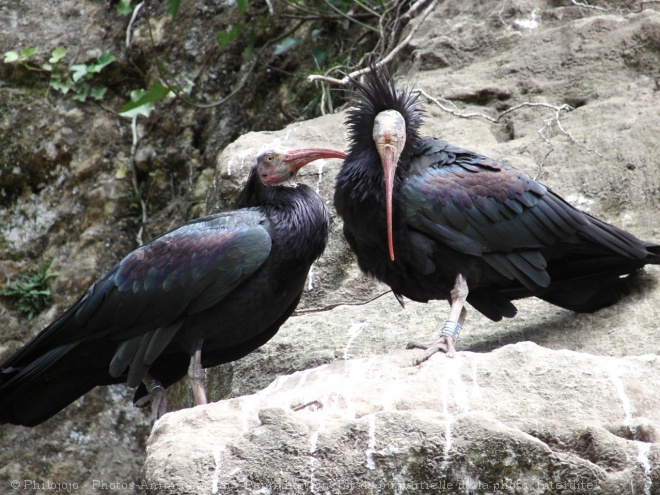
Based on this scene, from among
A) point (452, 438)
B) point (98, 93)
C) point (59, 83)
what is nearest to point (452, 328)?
point (452, 438)

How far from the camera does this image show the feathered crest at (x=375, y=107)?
17.8ft

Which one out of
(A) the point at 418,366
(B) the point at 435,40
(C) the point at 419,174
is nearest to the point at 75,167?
(B) the point at 435,40

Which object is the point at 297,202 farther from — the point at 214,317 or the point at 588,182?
the point at 588,182

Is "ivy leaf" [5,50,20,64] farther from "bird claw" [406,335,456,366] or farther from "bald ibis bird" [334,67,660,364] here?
"bird claw" [406,335,456,366]

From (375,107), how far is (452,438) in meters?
2.31

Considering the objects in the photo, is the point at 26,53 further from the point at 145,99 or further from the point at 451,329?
the point at 451,329

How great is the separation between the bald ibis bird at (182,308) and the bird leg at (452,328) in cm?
84

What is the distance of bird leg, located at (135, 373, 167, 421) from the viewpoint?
5.68 m

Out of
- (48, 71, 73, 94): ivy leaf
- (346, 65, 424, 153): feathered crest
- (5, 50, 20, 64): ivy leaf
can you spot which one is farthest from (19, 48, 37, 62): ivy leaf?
(346, 65, 424, 153): feathered crest

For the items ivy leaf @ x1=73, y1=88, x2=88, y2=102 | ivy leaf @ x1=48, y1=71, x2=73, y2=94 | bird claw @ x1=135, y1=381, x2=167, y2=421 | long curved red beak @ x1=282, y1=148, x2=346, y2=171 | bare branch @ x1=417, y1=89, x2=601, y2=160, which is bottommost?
bare branch @ x1=417, y1=89, x2=601, y2=160

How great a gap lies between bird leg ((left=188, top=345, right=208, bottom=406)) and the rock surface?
108 centimetres

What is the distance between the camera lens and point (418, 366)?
4523 mm

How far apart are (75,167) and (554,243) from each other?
4952 millimetres

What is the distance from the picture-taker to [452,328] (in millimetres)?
4930
